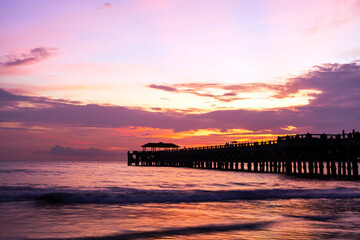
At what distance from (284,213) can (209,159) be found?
172ft

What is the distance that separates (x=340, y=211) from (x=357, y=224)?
326 cm

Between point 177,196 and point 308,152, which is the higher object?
point 308,152

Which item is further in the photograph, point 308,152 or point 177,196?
point 308,152

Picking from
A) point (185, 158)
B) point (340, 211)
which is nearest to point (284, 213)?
point (340, 211)

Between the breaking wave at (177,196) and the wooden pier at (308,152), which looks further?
the wooden pier at (308,152)

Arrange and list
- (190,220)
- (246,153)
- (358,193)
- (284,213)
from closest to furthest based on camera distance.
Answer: (190,220) < (284,213) < (358,193) < (246,153)

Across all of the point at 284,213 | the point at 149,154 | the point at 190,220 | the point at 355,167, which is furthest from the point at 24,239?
the point at 149,154

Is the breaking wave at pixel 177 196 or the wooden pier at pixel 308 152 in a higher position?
the wooden pier at pixel 308 152

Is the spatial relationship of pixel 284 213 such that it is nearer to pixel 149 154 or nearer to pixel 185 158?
pixel 185 158

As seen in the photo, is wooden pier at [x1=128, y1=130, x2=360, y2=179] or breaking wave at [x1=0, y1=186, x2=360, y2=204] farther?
wooden pier at [x1=128, y1=130, x2=360, y2=179]

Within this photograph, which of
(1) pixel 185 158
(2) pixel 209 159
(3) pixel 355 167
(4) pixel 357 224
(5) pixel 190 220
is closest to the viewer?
(4) pixel 357 224

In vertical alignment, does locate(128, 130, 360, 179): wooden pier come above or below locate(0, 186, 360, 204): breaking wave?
above

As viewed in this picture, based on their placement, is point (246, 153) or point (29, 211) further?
point (246, 153)

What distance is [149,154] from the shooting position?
94250 mm
